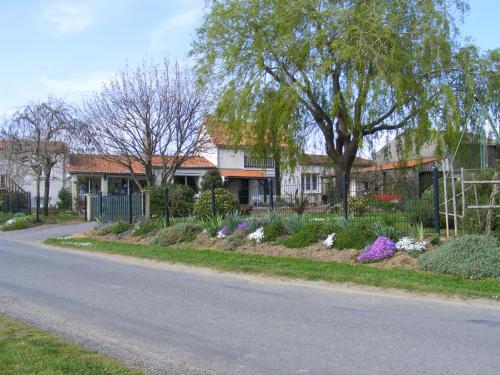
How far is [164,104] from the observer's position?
89.5 ft

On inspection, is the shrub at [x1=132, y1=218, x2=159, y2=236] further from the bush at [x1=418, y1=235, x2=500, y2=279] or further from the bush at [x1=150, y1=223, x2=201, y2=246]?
the bush at [x1=418, y1=235, x2=500, y2=279]

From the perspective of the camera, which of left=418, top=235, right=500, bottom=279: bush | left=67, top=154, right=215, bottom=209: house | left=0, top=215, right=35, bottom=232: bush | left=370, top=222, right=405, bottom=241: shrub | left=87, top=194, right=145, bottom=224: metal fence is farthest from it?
left=67, top=154, right=215, bottom=209: house

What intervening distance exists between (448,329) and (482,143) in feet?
58.1

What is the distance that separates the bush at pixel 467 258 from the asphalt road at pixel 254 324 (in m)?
1.81

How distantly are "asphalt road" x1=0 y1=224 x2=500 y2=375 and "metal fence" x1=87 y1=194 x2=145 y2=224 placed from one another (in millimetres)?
11012

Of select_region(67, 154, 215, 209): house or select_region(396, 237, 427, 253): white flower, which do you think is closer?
select_region(396, 237, 427, 253): white flower

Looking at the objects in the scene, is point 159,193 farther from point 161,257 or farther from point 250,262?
point 250,262

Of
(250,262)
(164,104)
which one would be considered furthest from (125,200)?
(250,262)

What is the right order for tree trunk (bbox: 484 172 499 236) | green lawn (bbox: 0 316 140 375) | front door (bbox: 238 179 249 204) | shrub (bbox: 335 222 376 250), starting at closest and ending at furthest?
green lawn (bbox: 0 316 140 375), tree trunk (bbox: 484 172 499 236), shrub (bbox: 335 222 376 250), front door (bbox: 238 179 249 204)

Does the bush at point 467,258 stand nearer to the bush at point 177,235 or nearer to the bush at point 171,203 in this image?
the bush at point 177,235

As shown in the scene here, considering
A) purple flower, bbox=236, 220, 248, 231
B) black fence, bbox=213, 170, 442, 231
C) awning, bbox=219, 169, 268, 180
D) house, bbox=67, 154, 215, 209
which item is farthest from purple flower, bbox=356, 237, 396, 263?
house, bbox=67, 154, 215, 209

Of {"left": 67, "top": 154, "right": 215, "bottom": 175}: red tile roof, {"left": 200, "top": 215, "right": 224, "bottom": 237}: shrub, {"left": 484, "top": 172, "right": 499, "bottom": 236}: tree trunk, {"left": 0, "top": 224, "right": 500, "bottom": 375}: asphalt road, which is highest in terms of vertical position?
{"left": 67, "top": 154, "right": 215, "bottom": 175}: red tile roof

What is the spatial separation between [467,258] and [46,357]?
7.82 meters

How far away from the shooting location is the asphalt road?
5344mm
